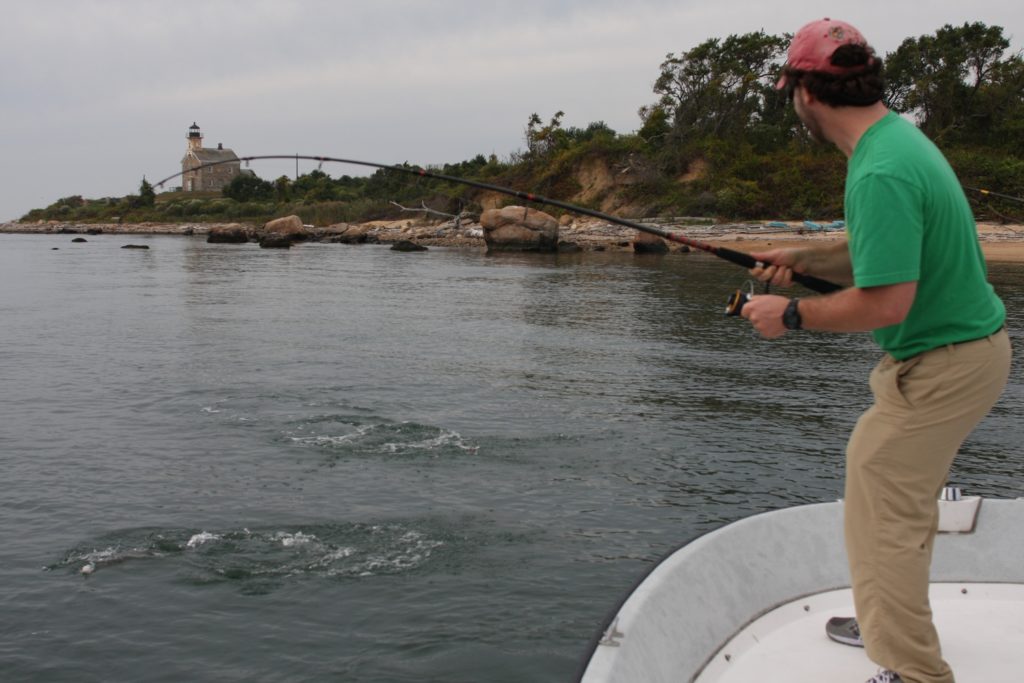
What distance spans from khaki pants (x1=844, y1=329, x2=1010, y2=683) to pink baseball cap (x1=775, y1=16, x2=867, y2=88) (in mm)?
959

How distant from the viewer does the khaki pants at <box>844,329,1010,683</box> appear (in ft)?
9.43

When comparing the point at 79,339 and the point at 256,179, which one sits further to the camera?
the point at 256,179

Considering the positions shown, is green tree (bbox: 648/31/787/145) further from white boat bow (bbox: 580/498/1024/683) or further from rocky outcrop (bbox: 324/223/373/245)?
white boat bow (bbox: 580/498/1024/683)

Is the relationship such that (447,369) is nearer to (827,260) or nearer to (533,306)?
(533,306)

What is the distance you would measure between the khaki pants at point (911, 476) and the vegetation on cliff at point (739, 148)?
1892 inches

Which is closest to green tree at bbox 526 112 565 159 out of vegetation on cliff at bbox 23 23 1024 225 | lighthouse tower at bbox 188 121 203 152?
vegetation on cliff at bbox 23 23 1024 225

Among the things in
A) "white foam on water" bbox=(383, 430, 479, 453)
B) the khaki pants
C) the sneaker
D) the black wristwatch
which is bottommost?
"white foam on water" bbox=(383, 430, 479, 453)

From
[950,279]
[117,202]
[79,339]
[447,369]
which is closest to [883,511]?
[950,279]

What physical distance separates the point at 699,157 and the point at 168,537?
59.7 m

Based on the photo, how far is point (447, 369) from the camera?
14562mm

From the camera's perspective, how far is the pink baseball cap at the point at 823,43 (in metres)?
2.88

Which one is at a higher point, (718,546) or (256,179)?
(256,179)

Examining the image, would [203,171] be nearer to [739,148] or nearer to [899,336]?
[739,148]

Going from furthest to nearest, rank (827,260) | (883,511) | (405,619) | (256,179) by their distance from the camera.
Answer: (256,179) < (405,619) < (827,260) < (883,511)
